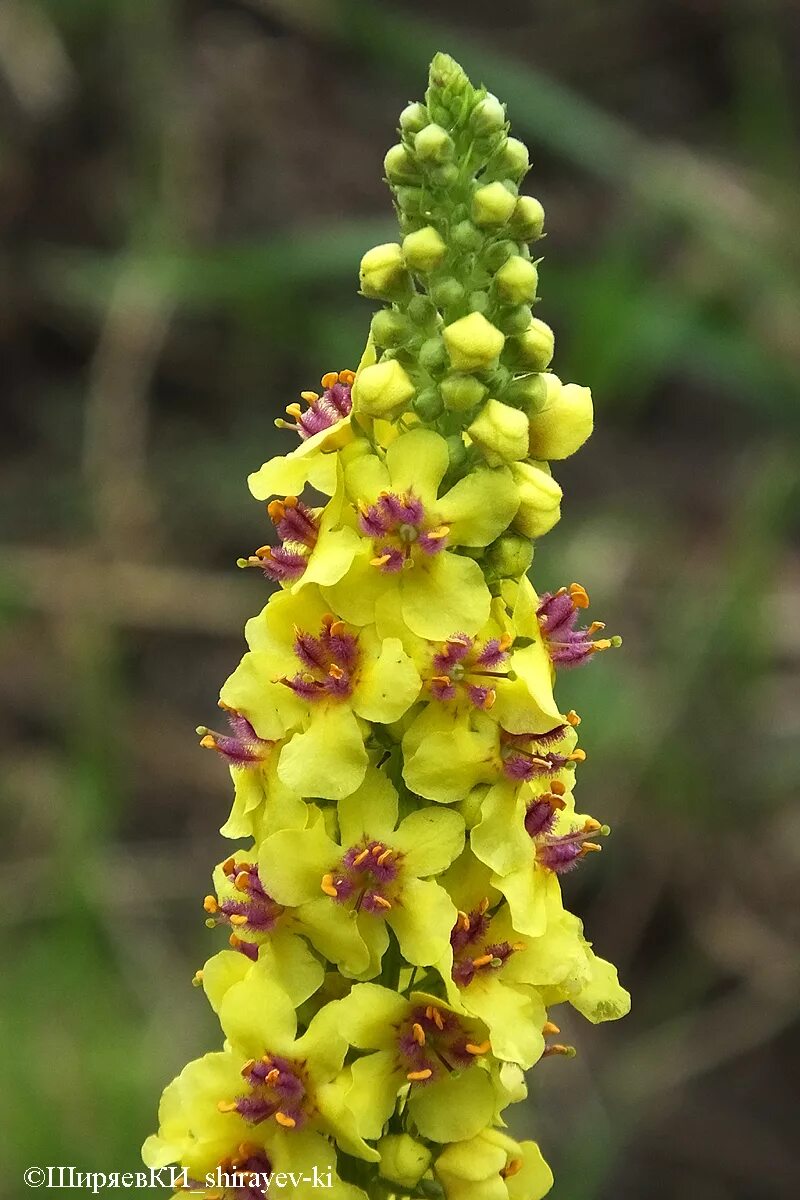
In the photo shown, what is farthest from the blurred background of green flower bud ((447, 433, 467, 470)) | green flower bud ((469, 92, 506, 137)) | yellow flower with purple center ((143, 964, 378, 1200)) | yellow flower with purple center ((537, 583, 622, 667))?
green flower bud ((469, 92, 506, 137))

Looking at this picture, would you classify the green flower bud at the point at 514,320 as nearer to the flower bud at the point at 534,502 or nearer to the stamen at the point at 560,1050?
the flower bud at the point at 534,502

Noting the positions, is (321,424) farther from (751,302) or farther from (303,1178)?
(751,302)

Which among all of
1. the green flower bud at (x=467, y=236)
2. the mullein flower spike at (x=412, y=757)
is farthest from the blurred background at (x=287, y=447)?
the green flower bud at (x=467, y=236)

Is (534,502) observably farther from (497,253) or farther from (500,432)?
(497,253)

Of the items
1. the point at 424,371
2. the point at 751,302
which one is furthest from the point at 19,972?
the point at 751,302

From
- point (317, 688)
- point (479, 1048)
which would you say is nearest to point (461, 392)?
point (317, 688)

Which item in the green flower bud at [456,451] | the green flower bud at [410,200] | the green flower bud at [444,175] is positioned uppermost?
the green flower bud at [444,175]

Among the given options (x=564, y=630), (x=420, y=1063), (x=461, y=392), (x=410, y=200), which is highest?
(x=410, y=200)
